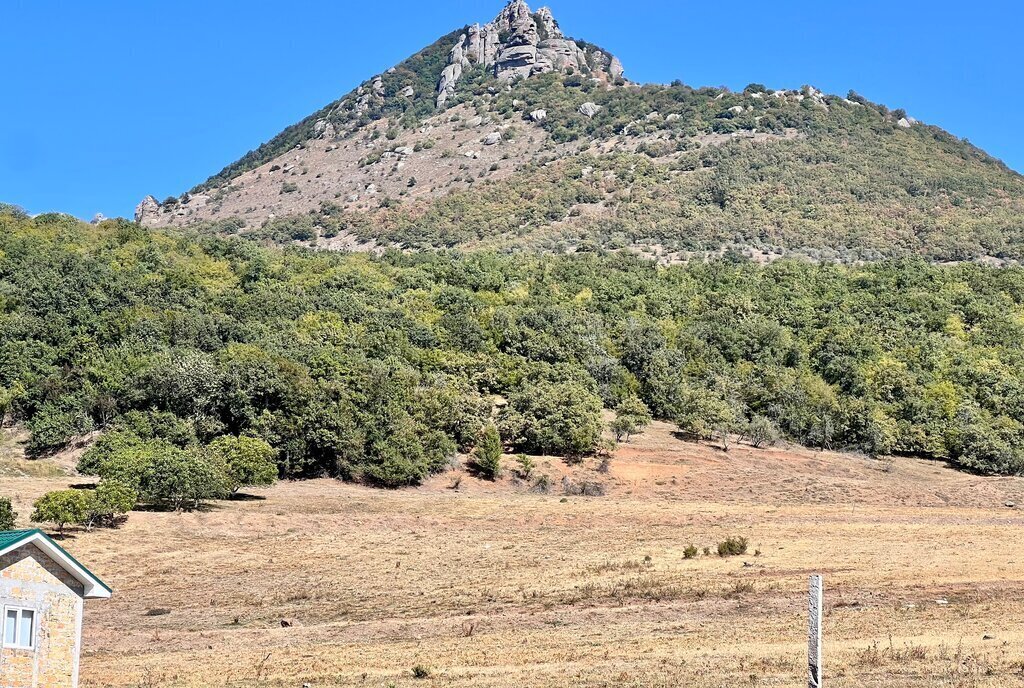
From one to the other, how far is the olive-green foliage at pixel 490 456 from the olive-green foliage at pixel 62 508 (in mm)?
24242

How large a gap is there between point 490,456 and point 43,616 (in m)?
43.3

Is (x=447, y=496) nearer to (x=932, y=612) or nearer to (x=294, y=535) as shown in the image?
(x=294, y=535)

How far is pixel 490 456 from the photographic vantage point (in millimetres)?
63281

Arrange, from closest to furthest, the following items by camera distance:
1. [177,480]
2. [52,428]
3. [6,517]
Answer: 1. [6,517]
2. [177,480]
3. [52,428]

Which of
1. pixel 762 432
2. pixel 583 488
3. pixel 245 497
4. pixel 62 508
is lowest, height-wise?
pixel 62 508

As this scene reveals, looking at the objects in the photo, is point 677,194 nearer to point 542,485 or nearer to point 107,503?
point 542,485

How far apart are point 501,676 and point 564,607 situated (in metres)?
8.52

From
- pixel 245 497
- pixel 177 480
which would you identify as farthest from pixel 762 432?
pixel 177 480

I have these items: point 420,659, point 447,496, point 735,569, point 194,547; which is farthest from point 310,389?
point 420,659

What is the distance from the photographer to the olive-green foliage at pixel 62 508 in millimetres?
41750

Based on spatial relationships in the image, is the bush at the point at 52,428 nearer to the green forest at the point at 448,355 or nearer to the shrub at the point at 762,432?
the green forest at the point at 448,355

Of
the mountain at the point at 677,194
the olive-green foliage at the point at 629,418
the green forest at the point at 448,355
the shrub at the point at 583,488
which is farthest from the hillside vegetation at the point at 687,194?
the shrub at the point at 583,488

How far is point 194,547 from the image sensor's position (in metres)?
42.9

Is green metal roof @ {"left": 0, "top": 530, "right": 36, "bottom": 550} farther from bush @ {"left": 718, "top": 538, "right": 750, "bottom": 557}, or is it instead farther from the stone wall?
bush @ {"left": 718, "top": 538, "right": 750, "bottom": 557}
